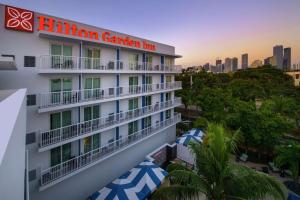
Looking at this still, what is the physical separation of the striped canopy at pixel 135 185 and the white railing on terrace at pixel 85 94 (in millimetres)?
6821

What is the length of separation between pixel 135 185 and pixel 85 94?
8.23m

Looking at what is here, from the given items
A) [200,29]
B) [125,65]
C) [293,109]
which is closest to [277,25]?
[200,29]

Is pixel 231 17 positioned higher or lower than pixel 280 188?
higher

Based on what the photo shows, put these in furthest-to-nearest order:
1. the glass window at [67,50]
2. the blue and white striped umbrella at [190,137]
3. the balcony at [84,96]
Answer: the blue and white striped umbrella at [190,137]
the glass window at [67,50]
the balcony at [84,96]

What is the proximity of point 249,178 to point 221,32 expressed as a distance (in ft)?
96.8

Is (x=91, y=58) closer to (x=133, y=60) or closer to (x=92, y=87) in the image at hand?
(x=92, y=87)

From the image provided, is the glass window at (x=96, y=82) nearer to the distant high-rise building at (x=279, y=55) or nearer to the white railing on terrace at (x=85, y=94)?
the white railing on terrace at (x=85, y=94)

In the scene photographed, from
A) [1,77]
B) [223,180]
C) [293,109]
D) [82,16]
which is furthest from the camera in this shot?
[293,109]

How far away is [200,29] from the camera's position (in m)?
32.2

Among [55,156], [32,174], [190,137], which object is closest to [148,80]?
[190,137]

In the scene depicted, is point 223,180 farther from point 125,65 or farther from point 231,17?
point 231,17

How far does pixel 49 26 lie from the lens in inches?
551

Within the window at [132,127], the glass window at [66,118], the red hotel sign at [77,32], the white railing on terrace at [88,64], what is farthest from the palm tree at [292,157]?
the glass window at [66,118]

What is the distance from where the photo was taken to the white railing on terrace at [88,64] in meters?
14.4
